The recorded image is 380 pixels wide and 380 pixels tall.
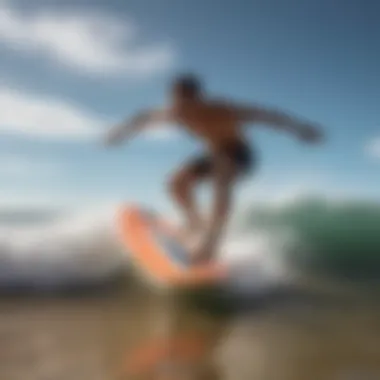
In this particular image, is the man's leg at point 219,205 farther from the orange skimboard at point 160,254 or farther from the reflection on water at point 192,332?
the reflection on water at point 192,332

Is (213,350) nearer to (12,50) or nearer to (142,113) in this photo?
(142,113)

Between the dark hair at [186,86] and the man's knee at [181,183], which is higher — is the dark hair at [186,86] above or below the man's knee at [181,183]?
above

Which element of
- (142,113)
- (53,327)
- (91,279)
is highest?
(142,113)

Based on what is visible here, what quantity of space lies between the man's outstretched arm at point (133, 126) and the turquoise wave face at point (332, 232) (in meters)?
0.34

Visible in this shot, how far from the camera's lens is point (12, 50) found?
1858mm

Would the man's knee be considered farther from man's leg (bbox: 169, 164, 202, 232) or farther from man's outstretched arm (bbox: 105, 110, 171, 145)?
man's outstretched arm (bbox: 105, 110, 171, 145)

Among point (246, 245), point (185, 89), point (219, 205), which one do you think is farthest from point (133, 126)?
point (246, 245)

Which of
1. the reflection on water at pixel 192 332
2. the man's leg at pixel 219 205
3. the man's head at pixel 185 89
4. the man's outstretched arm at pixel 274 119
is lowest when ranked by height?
the reflection on water at pixel 192 332

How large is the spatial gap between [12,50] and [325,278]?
0.98 m

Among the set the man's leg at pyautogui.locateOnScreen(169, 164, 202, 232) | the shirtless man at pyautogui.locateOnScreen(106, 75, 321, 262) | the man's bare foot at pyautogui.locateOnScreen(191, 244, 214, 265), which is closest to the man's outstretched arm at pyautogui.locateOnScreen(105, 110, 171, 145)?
the shirtless man at pyautogui.locateOnScreen(106, 75, 321, 262)

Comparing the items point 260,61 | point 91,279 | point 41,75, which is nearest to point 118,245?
point 91,279

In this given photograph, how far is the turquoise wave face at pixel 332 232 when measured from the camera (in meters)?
1.87

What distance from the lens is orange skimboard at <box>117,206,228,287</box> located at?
1.87 metres

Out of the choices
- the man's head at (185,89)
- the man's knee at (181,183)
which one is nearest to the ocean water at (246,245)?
the man's knee at (181,183)
